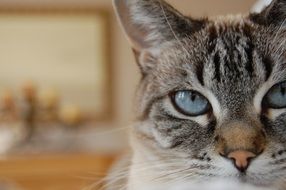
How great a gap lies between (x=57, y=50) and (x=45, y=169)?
3.17ft

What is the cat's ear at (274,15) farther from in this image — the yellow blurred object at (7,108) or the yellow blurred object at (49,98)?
the yellow blurred object at (7,108)

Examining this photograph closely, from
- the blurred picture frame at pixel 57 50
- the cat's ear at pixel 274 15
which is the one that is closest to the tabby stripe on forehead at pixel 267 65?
the cat's ear at pixel 274 15

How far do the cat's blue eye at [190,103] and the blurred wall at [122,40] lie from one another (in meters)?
2.68

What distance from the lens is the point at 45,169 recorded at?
320cm

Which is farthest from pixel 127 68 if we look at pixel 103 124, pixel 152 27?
pixel 152 27

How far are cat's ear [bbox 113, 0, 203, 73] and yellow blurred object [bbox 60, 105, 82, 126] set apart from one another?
88.6 inches

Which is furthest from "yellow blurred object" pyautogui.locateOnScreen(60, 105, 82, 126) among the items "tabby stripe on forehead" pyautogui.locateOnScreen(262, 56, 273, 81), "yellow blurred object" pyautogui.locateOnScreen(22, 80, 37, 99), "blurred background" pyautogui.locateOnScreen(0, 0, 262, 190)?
"tabby stripe on forehead" pyautogui.locateOnScreen(262, 56, 273, 81)

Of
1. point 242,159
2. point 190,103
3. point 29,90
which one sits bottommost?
point 242,159

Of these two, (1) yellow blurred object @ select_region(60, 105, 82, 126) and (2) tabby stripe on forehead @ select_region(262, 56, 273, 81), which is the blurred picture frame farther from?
(2) tabby stripe on forehead @ select_region(262, 56, 273, 81)

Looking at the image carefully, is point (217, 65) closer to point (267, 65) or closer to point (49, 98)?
point (267, 65)

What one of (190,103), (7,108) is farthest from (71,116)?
(190,103)

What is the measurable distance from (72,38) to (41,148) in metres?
0.90

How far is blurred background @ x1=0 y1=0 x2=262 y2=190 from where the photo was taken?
350cm

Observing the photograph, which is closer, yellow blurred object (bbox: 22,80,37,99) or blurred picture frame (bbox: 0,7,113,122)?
yellow blurred object (bbox: 22,80,37,99)
